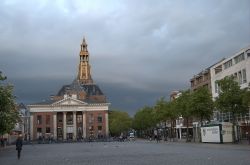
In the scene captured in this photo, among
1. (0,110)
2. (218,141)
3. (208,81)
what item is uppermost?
(208,81)

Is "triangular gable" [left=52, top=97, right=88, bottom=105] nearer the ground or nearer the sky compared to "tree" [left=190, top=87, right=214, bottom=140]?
nearer the sky

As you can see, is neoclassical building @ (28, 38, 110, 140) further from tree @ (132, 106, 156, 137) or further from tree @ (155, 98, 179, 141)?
tree @ (155, 98, 179, 141)

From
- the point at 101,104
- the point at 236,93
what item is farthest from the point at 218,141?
the point at 101,104

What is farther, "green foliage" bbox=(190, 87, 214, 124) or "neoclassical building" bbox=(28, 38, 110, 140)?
"neoclassical building" bbox=(28, 38, 110, 140)

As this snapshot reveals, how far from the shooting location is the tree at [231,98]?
219 feet

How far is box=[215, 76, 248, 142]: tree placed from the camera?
66750mm

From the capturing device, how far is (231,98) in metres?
66.8

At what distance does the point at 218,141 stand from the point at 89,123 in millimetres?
118286

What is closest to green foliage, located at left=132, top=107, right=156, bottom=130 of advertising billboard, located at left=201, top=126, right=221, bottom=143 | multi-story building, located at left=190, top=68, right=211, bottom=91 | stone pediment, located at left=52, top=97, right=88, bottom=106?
multi-story building, located at left=190, top=68, right=211, bottom=91

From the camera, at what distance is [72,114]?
18950 centimetres

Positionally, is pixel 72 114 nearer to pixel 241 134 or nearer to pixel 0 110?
pixel 241 134

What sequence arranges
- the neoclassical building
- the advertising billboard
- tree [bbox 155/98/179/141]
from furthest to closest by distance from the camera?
the neoclassical building
tree [bbox 155/98/179/141]
the advertising billboard

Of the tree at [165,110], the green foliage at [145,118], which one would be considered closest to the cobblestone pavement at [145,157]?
the tree at [165,110]

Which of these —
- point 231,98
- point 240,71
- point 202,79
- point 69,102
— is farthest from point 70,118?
point 231,98
